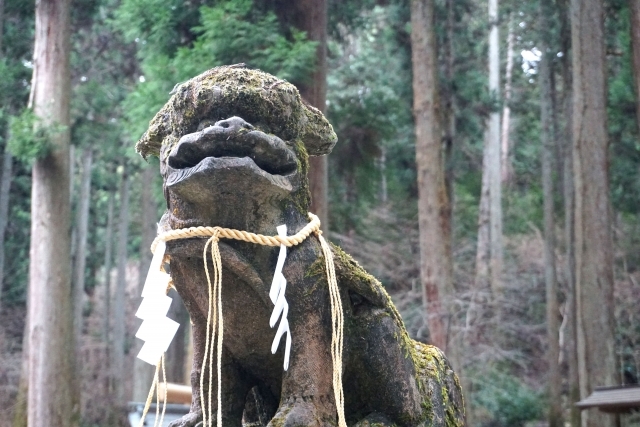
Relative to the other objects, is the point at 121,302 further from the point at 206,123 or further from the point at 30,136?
the point at 206,123

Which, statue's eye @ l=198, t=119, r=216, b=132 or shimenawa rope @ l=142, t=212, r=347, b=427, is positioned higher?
statue's eye @ l=198, t=119, r=216, b=132

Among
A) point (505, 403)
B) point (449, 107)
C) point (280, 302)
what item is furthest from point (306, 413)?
point (505, 403)

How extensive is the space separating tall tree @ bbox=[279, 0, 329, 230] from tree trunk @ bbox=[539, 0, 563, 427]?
735cm

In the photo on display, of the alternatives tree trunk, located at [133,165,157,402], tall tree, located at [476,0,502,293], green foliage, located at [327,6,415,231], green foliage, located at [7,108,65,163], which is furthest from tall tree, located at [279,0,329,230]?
tall tree, located at [476,0,502,293]

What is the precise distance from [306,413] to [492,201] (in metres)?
16.9

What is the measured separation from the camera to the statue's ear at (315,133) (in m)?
2.58

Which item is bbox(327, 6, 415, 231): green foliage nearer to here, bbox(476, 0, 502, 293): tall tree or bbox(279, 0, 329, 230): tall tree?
bbox(279, 0, 329, 230): tall tree

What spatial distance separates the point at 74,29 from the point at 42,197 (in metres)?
5.33

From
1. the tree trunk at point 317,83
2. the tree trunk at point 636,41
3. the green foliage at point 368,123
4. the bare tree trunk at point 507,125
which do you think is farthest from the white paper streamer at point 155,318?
the bare tree trunk at point 507,125

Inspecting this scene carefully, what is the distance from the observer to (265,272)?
2316 millimetres

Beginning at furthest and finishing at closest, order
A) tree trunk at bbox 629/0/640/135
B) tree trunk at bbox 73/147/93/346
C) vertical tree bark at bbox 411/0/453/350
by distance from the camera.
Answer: tree trunk at bbox 73/147/93/346
vertical tree bark at bbox 411/0/453/350
tree trunk at bbox 629/0/640/135

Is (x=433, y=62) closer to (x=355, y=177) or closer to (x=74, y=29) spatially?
(x=355, y=177)

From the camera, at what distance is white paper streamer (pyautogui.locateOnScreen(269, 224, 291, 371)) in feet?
7.26

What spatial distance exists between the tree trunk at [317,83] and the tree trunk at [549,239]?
24.1 feet
